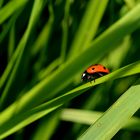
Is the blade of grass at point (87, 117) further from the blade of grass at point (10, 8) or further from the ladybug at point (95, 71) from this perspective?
the blade of grass at point (10, 8)

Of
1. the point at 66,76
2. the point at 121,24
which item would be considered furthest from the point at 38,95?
the point at 121,24

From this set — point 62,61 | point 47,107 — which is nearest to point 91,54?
point 47,107

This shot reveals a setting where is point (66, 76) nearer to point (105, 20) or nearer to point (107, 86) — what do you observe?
point (107, 86)

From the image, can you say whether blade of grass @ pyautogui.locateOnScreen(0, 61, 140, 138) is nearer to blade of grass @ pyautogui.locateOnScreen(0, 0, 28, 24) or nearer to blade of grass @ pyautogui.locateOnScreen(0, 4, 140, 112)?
blade of grass @ pyautogui.locateOnScreen(0, 4, 140, 112)

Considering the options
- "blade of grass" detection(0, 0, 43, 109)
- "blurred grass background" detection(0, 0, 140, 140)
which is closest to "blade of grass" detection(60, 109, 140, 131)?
"blurred grass background" detection(0, 0, 140, 140)

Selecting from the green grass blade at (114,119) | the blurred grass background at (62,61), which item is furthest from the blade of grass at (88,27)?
the green grass blade at (114,119)

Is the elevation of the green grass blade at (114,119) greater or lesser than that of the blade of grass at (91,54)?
lesser
